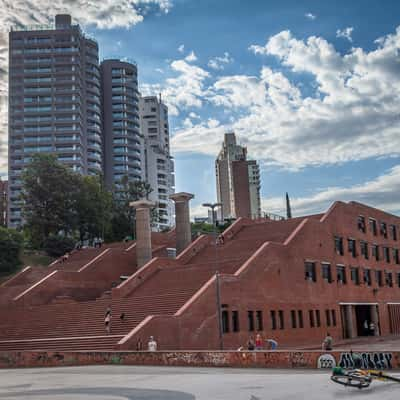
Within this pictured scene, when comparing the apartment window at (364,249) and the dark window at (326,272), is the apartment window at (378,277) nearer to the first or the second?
the apartment window at (364,249)

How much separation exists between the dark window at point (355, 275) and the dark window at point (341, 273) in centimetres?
161

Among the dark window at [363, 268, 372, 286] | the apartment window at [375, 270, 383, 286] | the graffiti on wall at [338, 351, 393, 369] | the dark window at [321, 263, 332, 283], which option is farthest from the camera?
the apartment window at [375, 270, 383, 286]

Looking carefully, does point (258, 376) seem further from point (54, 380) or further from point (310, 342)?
point (310, 342)

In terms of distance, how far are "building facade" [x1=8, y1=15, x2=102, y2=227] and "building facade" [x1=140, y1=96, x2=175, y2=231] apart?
1133 inches

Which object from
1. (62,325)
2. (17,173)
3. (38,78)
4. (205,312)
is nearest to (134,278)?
(62,325)

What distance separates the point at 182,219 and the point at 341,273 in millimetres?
13618

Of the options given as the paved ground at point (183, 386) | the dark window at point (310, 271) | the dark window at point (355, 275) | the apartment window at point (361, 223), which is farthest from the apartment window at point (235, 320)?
the apartment window at point (361, 223)

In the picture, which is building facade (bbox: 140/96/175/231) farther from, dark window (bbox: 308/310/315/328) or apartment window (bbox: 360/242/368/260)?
dark window (bbox: 308/310/315/328)

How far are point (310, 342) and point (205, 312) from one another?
11.4 metres

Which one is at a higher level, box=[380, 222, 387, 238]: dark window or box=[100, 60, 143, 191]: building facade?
box=[100, 60, 143, 191]: building facade

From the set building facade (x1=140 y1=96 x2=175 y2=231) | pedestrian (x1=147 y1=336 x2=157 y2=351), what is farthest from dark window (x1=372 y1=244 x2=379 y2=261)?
building facade (x1=140 y1=96 x2=175 y2=231)

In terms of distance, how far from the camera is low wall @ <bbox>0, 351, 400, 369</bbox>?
21.0 metres

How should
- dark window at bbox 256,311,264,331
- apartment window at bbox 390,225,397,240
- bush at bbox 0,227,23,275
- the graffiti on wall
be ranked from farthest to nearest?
apartment window at bbox 390,225,397,240 < bush at bbox 0,227,23,275 < dark window at bbox 256,311,264,331 < the graffiti on wall

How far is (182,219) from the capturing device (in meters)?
49.9
